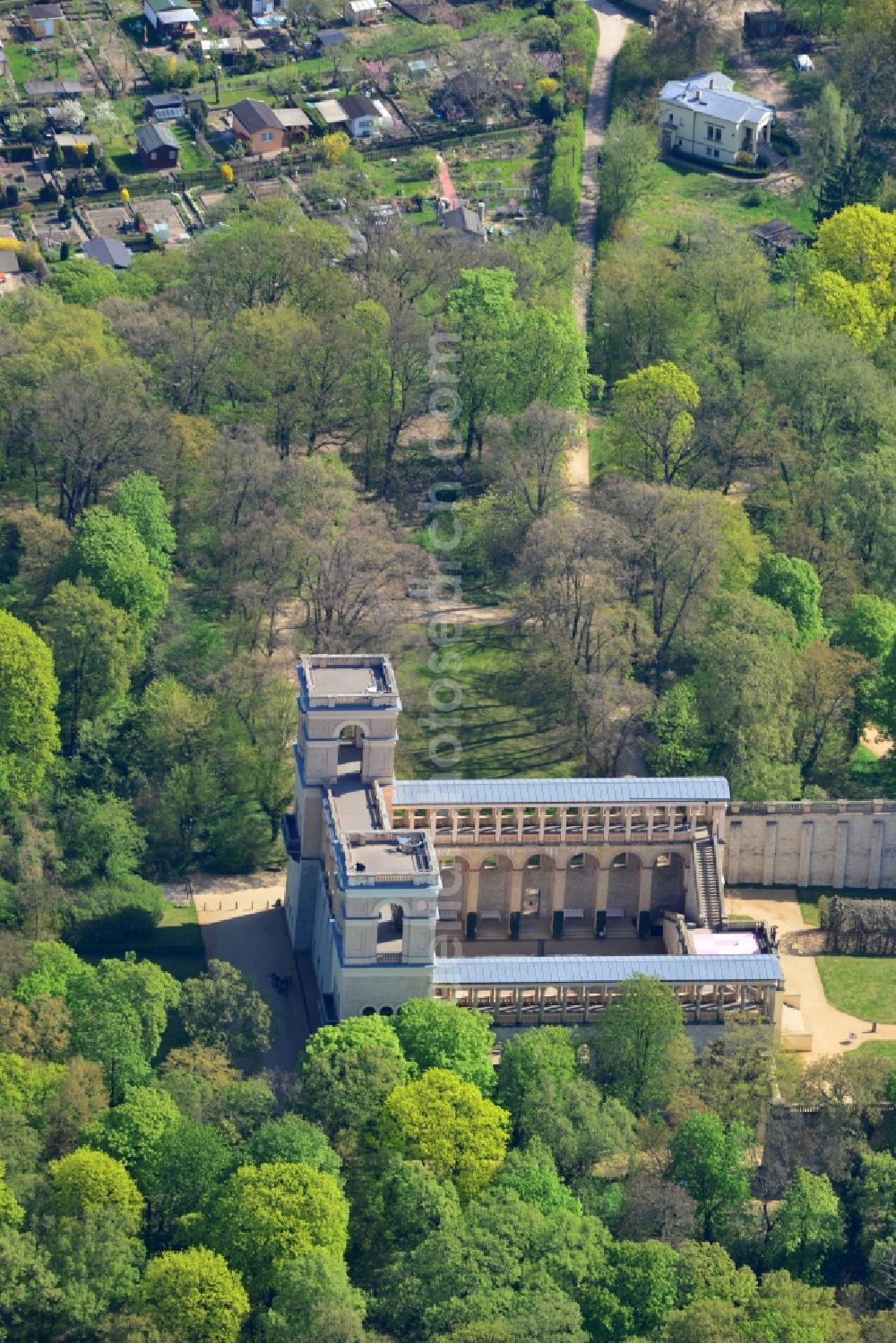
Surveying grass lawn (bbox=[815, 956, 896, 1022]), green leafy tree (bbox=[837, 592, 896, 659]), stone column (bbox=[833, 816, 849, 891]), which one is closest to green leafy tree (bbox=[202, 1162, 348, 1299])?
grass lawn (bbox=[815, 956, 896, 1022])

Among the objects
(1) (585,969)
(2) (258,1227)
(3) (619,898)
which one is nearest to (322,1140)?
(2) (258,1227)

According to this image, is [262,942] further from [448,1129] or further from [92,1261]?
[92,1261]

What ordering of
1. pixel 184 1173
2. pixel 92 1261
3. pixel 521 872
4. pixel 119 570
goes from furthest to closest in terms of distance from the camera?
pixel 119 570 < pixel 521 872 < pixel 184 1173 < pixel 92 1261

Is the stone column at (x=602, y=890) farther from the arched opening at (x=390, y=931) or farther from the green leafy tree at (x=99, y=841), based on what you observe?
the green leafy tree at (x=99, y=841)

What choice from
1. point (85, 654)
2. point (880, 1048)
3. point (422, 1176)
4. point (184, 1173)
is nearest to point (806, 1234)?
point (880, 1048)

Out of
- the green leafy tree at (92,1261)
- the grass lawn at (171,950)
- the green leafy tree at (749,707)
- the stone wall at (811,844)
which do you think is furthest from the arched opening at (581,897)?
the green leafy tree at (92,1261)

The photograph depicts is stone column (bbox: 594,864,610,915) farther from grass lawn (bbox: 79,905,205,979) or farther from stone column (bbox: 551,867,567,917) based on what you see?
grass lawn (bbox: 79,905,205,979)
